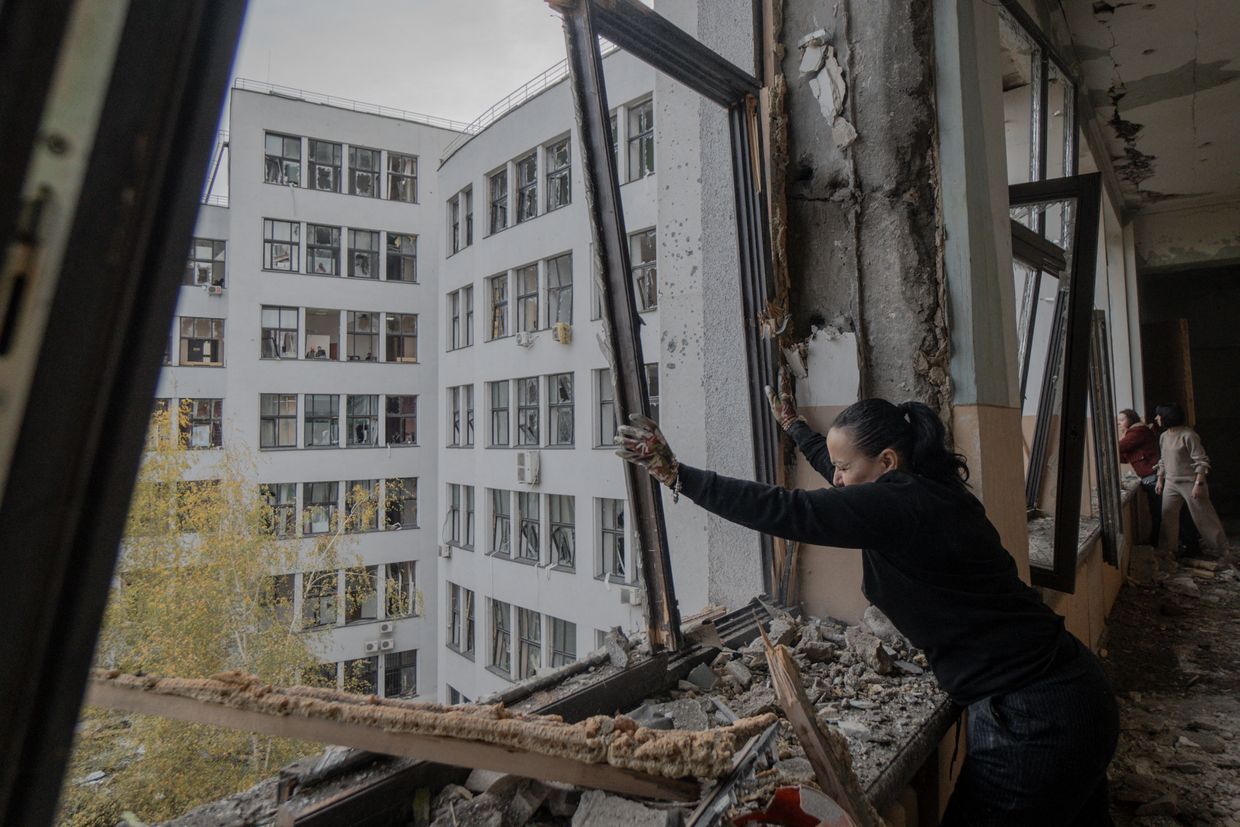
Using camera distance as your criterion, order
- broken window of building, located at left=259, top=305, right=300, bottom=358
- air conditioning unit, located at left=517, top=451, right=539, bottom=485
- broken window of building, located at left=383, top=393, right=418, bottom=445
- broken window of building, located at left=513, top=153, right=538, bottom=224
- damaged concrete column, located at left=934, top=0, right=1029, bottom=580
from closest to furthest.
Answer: damaged concrete column, located at left=934, top=0, right=1029, bottom=580 < air conditioning unit, located at left=517, top=451, right=539, bottom=485 < broken window of building, located at left=513, top=153, right=538, bottom=224 < broken window of building, located at left=259, top=305, right=300, bottom=358 < broken window of building, located at left=383, top=393, right=418, bottom=445

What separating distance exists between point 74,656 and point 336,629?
55.9ft

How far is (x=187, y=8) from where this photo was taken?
0.44m

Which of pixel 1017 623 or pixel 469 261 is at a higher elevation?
pixel 469 261

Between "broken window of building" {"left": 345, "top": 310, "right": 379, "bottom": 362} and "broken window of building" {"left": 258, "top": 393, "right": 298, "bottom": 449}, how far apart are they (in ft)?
5.26

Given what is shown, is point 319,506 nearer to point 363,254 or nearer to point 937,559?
point 363,254

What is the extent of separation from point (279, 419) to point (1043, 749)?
48.1ft

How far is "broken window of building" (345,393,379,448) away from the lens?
47.3ft

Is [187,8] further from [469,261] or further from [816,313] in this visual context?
[469,261]

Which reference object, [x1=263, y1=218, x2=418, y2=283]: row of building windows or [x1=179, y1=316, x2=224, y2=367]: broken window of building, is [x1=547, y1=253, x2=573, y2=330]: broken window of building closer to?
[x1=263, y1=218, x2=418, y2=283]: row of building windows

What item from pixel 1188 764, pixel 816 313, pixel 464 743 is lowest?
pixel 1188 764

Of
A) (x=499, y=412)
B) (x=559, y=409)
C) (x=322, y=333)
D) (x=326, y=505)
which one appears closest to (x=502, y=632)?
(x=326, y=505)

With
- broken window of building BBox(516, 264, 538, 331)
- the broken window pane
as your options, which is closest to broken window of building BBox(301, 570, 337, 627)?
broken window of building BBox(516, 264, 538, 331)

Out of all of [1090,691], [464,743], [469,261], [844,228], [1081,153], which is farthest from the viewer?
[469,261]

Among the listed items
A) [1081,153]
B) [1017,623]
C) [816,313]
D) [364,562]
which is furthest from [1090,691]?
[364,562]
